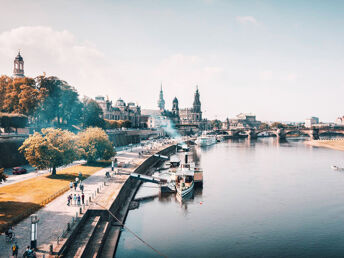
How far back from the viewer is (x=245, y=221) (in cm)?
3741

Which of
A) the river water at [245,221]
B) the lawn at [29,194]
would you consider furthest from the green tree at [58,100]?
the river water at [245,221]

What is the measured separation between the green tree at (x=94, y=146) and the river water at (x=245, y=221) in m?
11.6

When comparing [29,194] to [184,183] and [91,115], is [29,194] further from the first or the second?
[91,115]

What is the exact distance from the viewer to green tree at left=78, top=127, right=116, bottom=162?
189 feet

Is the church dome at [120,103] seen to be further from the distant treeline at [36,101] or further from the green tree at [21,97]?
the green tree at [21,97]

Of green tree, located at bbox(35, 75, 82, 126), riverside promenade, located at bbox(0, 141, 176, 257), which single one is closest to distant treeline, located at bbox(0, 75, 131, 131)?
green tree, located at bbox(35, 75, 82, 126)

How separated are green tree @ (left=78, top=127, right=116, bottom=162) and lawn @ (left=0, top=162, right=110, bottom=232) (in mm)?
8315

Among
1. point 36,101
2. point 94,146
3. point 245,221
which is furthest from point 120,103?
point 245,221

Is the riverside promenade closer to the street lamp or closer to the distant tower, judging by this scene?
the street lamp

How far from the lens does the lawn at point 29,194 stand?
27356 millimetres

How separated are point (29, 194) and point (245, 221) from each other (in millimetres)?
27518

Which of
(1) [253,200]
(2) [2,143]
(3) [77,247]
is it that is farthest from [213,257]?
(2) [2,143]

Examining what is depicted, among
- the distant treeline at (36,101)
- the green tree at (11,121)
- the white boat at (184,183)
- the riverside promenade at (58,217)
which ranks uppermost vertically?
the distant treeline at (36,101)

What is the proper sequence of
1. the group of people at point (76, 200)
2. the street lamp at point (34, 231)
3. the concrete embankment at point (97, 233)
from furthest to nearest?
the group of people at point (76, 200) < the concrete embankment at point (97, 233) < the street lamp at point (34, 231)
